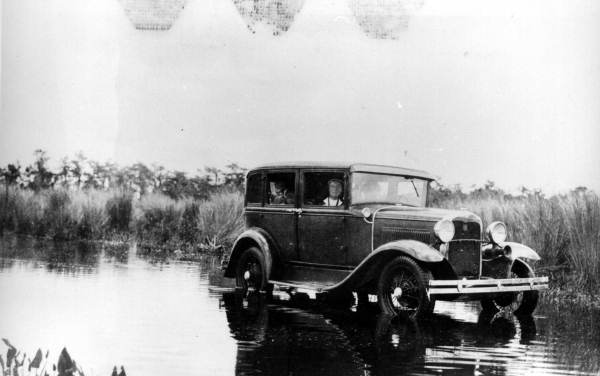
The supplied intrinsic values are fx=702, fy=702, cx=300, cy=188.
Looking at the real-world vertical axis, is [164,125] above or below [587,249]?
above

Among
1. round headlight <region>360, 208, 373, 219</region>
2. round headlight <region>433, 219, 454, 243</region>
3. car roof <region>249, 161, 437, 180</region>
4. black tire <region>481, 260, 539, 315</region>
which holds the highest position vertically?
car roof <region>249, 161, 437, 180</region>

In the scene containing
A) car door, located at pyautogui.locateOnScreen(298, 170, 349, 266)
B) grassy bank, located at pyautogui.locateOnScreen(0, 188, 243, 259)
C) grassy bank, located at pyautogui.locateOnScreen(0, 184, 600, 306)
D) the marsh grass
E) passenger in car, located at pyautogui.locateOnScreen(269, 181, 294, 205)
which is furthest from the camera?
grassy bank, located at pyautogui.locateOnScreen(0, 188, 243, 259)

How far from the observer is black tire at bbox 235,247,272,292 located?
896cm

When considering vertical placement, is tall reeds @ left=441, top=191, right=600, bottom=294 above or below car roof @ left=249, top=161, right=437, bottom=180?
below

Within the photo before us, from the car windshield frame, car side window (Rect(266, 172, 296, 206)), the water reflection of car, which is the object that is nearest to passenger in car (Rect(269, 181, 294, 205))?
car side window (Rect(266, 172, 296, 206))

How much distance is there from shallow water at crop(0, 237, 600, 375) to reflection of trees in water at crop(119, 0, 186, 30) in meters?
3.11

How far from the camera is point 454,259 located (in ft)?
25.5

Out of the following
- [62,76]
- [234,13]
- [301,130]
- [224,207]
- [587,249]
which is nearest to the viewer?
[62,76]

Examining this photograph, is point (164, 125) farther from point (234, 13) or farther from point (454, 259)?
point (454, 259)

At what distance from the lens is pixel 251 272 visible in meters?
9.24

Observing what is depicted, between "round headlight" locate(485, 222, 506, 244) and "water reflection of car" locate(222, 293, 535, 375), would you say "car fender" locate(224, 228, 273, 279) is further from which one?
"round headlight" locate(485, 222, 506, 244)

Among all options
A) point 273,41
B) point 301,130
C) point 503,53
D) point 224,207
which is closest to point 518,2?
point 503,53

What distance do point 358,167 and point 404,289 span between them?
1.66 meters

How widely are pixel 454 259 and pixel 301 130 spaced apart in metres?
3.11
